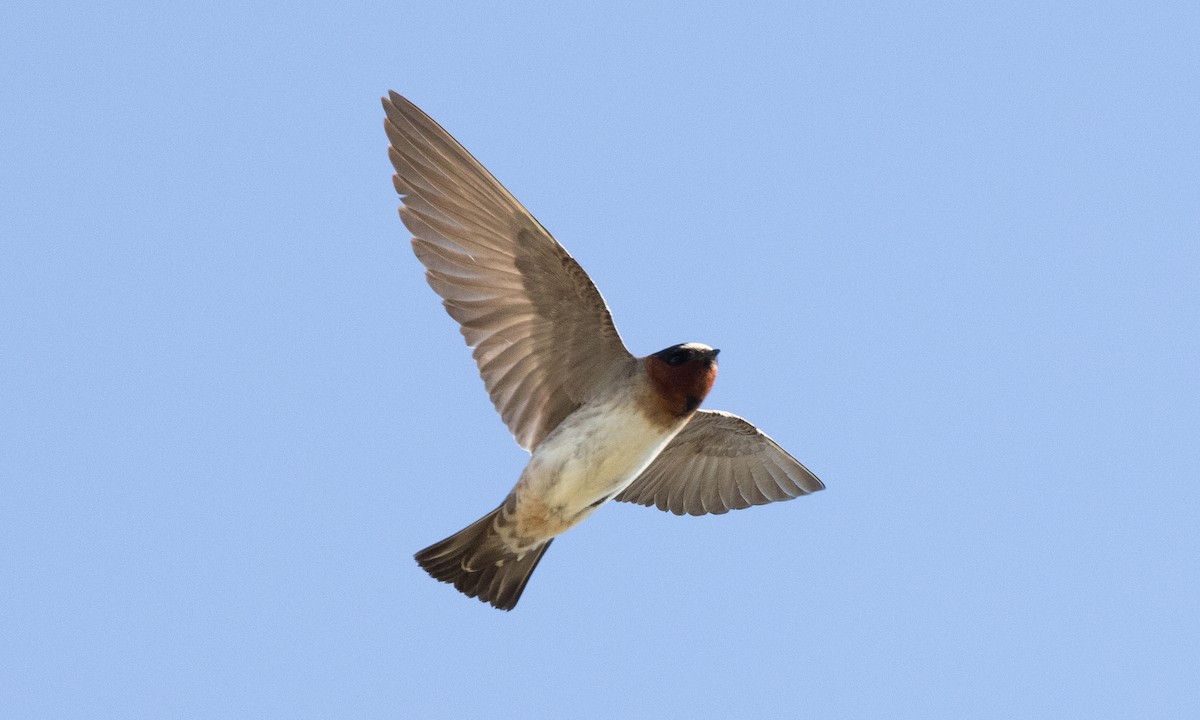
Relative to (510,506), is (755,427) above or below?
above

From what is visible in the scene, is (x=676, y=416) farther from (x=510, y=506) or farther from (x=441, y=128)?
(x=441, y=128)

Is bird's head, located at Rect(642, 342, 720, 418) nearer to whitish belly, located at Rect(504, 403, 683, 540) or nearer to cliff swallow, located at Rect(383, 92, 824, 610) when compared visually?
cliff swallow, located at Rect(383, 92, 824, 610)

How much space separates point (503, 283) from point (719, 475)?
259cm

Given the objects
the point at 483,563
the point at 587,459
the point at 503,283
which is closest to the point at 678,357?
the point at 587,459

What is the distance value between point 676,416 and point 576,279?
3.44 ft

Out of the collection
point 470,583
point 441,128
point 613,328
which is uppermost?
point 441,128

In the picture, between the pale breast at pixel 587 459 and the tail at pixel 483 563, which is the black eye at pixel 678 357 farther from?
the tail at pixel 483 563

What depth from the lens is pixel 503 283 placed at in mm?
10977

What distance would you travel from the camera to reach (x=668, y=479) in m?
12.6

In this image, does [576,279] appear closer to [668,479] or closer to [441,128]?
[441,128]

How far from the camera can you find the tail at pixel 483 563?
11.1 meters

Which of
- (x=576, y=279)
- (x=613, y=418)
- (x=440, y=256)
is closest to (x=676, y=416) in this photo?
(x=613, y=418)

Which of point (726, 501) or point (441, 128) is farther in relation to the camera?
point (726, 501)

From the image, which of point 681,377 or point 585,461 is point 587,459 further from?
point 681,377
